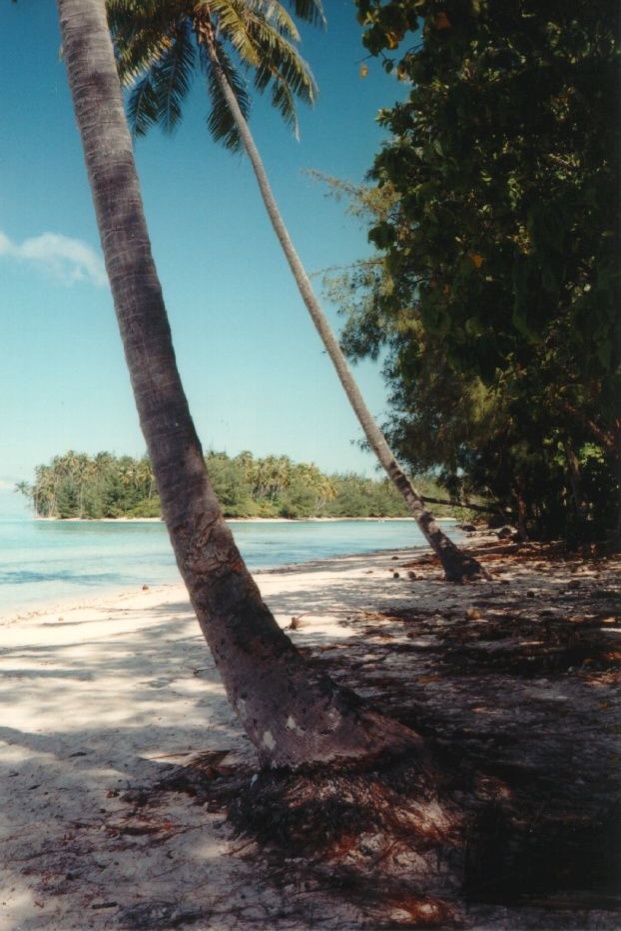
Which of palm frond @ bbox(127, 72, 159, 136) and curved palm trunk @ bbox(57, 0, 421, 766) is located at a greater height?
palm frond @ bbox(127, 72, 159, 136)

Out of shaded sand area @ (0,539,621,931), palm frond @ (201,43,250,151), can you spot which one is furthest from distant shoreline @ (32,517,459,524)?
shaded sand area @ (0,539,621,931)

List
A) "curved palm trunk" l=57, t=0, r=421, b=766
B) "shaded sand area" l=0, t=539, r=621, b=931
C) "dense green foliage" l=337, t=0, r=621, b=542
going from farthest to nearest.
Result: "dense green foliage" l=337, t=0, r=621, b=542 → "curved palm trunk" l=57, t=0, r=421, b=766 → "shaded sand area" l=0, t=539, r=621, b=931

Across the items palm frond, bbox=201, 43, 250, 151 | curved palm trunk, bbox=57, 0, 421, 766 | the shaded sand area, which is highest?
palm frond, bbox=201, 43, 250, 151

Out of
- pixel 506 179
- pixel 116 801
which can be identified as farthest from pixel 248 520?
pixel 116 801

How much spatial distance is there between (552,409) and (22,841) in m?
10.9

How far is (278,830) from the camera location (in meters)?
2.71

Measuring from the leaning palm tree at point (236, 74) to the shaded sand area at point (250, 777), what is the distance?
4.53 metres

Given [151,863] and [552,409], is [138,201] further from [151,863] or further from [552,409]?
[552,409]

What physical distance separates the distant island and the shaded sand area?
80063 millimetres

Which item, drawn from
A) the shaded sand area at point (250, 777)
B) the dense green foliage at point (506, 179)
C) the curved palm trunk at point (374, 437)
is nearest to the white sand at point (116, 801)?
the shaded sand area at point (250, 777)

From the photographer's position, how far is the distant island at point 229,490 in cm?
9488

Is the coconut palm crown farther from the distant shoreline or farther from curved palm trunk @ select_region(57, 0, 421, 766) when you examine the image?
the distant shoreline

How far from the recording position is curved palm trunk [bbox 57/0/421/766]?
3.02 m

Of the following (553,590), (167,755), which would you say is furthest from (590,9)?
(553,590)
